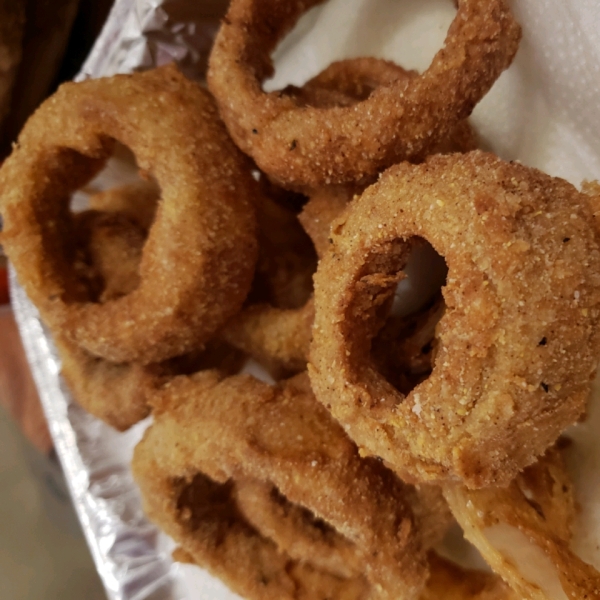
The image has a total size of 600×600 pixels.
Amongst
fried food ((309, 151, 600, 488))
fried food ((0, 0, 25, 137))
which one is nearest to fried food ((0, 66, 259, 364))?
fried food ((309, 151, 600, 488))

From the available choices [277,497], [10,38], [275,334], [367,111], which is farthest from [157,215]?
[10,38]

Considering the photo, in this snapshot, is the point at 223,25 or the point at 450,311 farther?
the point at 223,25

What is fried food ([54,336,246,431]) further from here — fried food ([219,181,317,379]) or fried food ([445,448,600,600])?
fried food ([445,448,600,600])

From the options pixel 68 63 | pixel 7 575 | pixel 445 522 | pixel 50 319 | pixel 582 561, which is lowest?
pixel 7 575

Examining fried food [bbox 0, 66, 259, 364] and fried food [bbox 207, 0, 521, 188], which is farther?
fried food [bbox 0, 66, 259, 364]

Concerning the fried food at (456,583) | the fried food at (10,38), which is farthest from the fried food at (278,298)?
the fried food at (10,38)

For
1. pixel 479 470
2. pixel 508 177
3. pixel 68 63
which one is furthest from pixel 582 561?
pixel 68 63

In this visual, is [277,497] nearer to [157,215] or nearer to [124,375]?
[124,375]

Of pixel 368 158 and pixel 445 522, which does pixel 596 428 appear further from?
pixel 368 158
